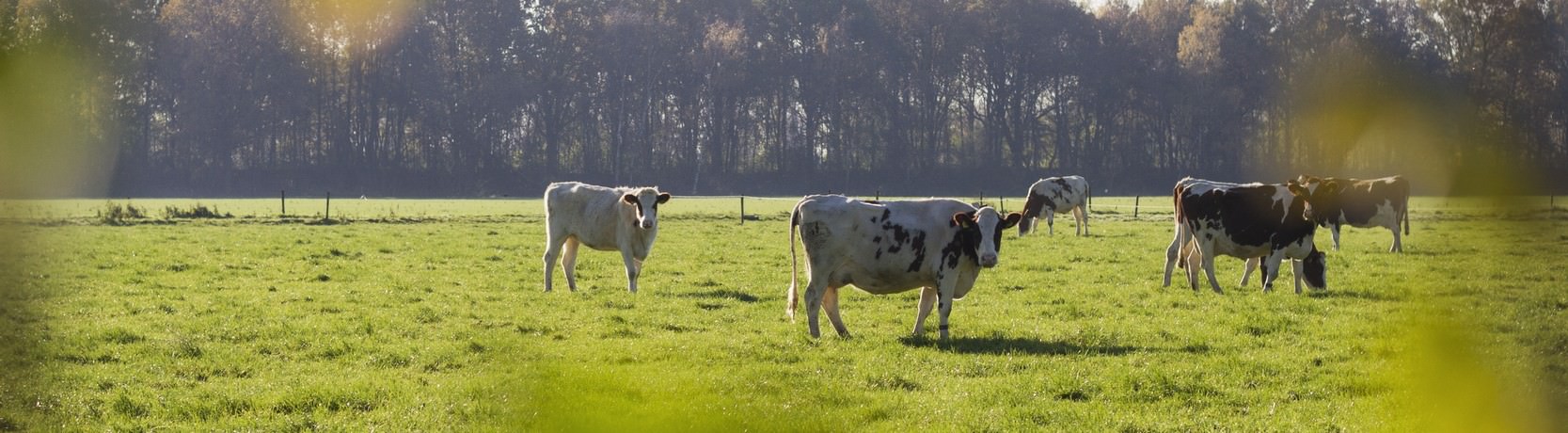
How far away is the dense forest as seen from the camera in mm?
85500

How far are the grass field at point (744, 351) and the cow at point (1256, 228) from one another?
536mm

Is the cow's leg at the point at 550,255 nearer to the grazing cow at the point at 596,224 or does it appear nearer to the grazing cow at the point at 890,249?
the grazing cow at the point at 596,224

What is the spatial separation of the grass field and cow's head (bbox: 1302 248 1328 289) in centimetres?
49

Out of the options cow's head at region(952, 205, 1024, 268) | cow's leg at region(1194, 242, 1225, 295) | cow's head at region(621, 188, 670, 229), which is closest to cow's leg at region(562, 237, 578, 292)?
cow's head at region(621, 188, 670, 229)

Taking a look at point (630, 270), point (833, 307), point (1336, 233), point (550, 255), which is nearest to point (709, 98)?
point (1336, 233)

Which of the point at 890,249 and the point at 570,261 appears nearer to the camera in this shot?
the point at 890,249

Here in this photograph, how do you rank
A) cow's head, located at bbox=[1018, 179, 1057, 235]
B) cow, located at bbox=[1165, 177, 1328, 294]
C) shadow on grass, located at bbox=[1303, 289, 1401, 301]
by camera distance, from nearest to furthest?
shadow on grass, located at bbox=[1303, 289, 1401, 301] < cow, located at bbox=[1165, 177, 1328, 294] < cow's head, located at bbox=[1018, 179, 1057, 235]

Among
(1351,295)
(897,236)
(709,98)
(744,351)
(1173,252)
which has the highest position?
(709,98)

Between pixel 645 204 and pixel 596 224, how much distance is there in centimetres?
134

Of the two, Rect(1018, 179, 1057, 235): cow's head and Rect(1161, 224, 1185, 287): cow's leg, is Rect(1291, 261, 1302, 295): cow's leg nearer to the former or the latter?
Rect(1161, 224, 1185, 287): cow's leg

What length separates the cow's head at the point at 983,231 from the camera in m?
12.6

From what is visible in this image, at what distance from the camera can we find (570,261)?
1945cm

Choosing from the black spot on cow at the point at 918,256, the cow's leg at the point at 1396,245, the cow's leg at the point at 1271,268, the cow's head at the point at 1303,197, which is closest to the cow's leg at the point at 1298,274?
the cow's leg at the point at 1271,268

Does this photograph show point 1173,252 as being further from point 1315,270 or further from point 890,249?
point 890,249
